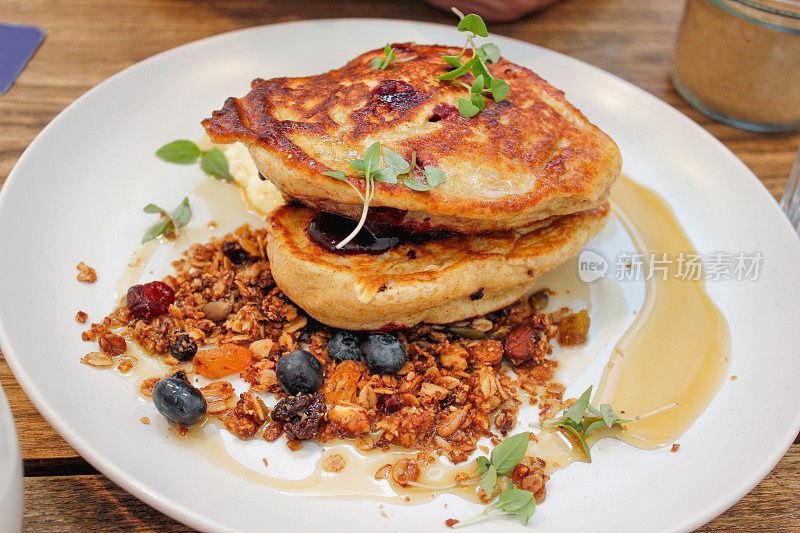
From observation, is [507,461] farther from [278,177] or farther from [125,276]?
[125,276]

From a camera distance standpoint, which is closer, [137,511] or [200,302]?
[137,511]

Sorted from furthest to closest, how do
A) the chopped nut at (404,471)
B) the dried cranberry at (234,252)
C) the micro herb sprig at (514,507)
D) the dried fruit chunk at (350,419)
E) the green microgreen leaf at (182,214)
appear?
1. the green microgreen leaf at (182,214)
2. the dried cranberry at (234,252)
3. the dried fruit chunk at (350,419)
4. the chopped nut at (404,471)
5. the micro herb sprig at (514,507)

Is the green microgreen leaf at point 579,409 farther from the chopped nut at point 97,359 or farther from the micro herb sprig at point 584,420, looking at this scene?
the chopped nut at point 97,359

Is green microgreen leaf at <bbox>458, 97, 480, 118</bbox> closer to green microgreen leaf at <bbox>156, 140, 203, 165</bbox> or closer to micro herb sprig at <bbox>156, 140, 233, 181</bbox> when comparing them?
micro herb sprig at <bbox>156, 140, 233, 181</bbox>

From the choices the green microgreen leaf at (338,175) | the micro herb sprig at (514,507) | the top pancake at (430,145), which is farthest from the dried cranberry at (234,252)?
the micro herb sprig at (514,507)

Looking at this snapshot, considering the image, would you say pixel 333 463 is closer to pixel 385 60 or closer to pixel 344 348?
pixel 344 348

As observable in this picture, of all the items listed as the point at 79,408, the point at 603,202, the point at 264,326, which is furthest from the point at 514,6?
the point at 79,408

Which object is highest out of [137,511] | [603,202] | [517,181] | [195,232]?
[517,181]
